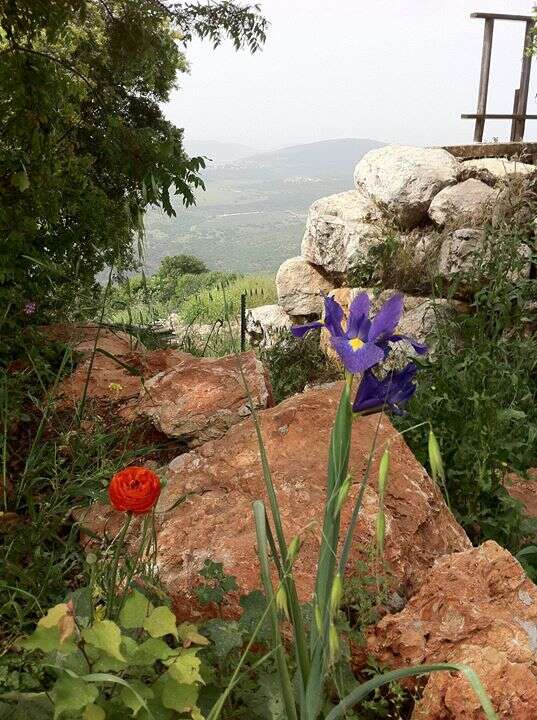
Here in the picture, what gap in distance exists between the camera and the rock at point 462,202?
8.67 meters

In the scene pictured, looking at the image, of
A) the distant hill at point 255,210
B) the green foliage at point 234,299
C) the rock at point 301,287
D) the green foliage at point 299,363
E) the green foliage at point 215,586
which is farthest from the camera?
the distant hill at point 255,210

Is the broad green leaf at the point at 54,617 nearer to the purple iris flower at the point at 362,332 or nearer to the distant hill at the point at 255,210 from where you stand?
the purple iris flower at the point at 362,332

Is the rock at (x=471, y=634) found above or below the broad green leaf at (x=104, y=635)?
below

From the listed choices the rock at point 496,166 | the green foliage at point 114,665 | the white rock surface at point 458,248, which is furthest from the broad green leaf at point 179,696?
the rock at point 496,166

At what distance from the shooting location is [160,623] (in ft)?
5.21

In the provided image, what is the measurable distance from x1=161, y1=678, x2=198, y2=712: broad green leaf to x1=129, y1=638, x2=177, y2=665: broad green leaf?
62 millimetres

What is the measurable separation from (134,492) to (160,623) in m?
0.30

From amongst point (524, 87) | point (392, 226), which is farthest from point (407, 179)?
point (524, 87)

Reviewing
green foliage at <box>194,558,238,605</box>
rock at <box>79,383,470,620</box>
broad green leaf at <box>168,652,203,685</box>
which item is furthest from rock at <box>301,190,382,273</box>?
broad green leaf at <box>168,652,203,685</box>

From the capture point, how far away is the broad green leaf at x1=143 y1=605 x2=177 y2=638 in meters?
1.57

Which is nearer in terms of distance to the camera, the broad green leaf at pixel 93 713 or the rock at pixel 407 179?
the broad green leaf at pixel 93 713

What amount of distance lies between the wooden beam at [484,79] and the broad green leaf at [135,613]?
1481cm

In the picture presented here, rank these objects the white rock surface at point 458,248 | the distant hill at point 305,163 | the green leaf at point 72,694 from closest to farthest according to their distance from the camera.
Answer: the green leaf at point 72,694
the white rock surface at point 458,248
the distant hill at point 305,163

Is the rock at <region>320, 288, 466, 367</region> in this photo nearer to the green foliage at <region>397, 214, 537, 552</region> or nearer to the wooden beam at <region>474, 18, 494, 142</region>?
the green foliage at <region>397, 214, 537, 552</region>
